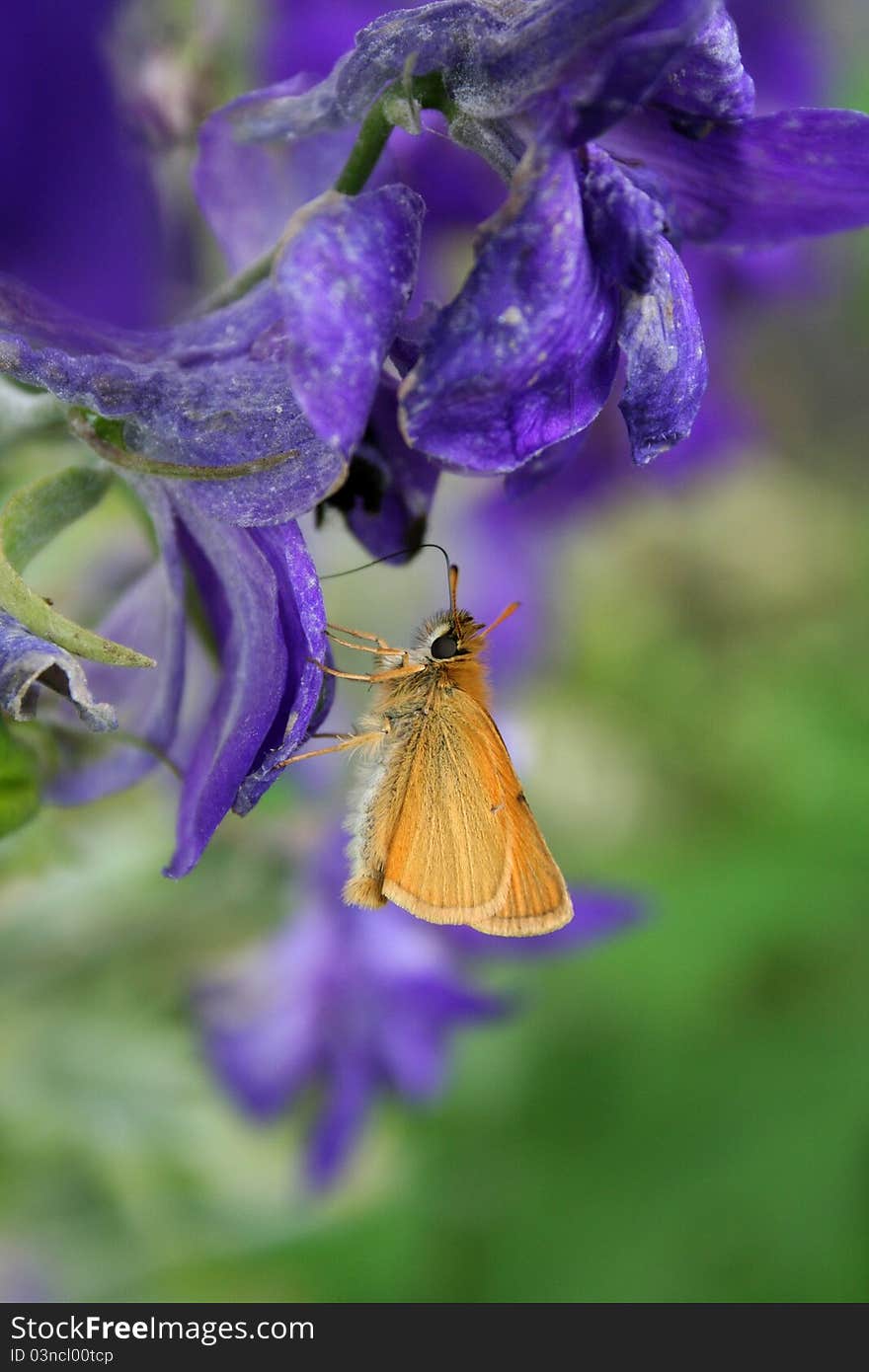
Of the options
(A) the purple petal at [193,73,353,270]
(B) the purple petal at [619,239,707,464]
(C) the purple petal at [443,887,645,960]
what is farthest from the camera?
(C) the purple petal at [443,887,645,960]

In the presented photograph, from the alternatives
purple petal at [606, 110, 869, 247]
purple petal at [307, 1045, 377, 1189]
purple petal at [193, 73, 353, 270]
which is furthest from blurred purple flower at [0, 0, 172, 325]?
purple petal at [307, 1045, 377, 1189]

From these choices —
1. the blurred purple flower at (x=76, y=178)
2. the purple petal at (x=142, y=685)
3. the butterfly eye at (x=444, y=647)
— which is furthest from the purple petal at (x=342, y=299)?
the blurred purple flower at (x=76, y=178)

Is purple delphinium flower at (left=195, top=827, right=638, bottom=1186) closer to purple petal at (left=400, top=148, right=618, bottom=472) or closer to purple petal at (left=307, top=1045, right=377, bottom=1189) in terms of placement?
purple petal at (left=307, top=1045, right=377, bottom=1189)

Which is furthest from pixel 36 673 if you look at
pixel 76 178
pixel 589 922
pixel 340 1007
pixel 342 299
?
pixel 340 1007

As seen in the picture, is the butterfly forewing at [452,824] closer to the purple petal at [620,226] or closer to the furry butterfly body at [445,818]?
the furry butterfly body at [445,818]

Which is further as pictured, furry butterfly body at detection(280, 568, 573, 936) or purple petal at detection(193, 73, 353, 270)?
purple petal at detection(193, 73, 353, 270)

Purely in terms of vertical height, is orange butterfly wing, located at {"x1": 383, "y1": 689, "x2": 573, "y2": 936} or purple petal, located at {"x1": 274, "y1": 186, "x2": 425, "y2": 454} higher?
purple petal, located at {"x1": 274, "y1": 186, "x2": 425, "y2": 454}
